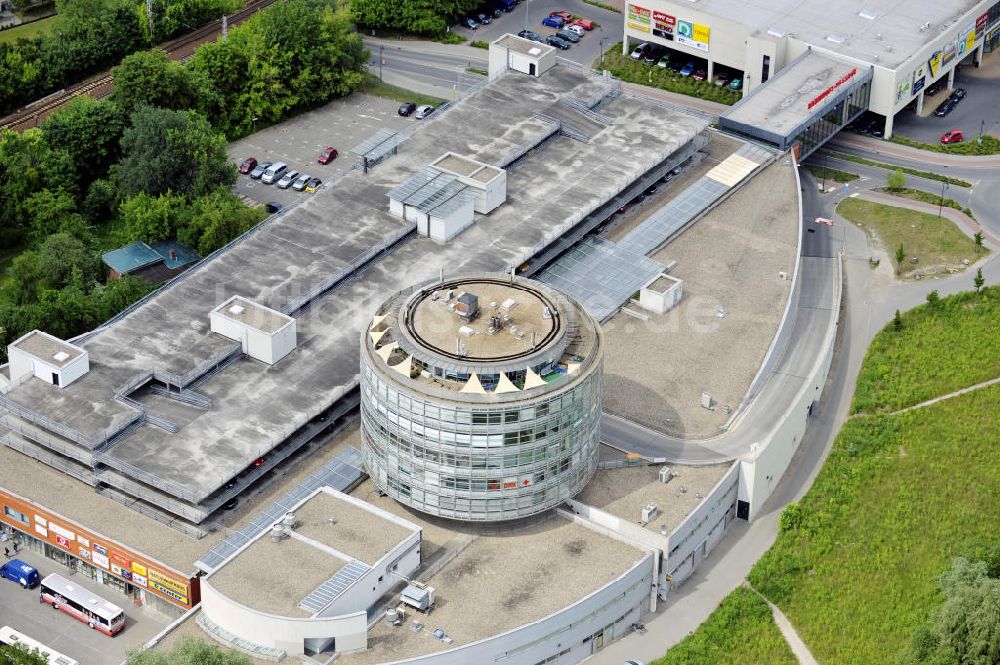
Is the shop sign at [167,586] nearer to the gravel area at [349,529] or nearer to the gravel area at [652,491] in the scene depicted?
the gravel area at [349,529]

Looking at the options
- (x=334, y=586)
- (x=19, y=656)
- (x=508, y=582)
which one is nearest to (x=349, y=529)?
(x=334, y=586)

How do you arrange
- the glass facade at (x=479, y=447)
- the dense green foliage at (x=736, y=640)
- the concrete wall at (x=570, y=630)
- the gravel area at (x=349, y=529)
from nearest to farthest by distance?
the concrete wall at (x=570, y=630) → the gravel area at (x=349, y=529) → the glass facade at (x=479, y=447) → the dense green foliage at (x=736, y=640)

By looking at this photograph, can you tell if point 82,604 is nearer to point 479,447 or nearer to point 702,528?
point 479,447

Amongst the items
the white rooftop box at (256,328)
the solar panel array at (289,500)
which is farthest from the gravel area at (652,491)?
the white rooftop box at (256,328)

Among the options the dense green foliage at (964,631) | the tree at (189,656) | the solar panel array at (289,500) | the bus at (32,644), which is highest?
the tree at (189,656)

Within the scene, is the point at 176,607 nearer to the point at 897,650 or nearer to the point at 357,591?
the point at 357,591

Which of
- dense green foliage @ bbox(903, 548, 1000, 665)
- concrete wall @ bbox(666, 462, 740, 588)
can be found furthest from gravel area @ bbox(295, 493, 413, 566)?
dense green foliage @ bbox(903, 548, 1000, 665)
